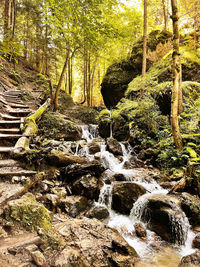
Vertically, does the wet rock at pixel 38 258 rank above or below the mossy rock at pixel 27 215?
below

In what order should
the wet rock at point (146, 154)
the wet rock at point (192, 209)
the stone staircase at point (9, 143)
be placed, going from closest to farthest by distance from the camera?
the stone staircase at point (9, 143) < the wet rock at point (192, 209) < the wet rock at point (146, 154)

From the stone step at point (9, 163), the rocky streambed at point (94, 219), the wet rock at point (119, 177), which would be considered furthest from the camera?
the wet rock at point (119, 177)

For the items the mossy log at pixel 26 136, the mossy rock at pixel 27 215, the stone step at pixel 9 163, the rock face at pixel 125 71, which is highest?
the rock face at pixel 125 71

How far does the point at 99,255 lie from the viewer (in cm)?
306

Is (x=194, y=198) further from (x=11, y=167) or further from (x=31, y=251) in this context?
(x=11, y=167)

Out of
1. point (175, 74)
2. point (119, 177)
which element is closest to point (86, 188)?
point (119, 177)

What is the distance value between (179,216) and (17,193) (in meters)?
4.31

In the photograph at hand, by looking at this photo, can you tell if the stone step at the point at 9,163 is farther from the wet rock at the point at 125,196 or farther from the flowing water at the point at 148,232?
the wet rock at the point at 125,196

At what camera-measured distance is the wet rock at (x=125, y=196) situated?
5.23 metres

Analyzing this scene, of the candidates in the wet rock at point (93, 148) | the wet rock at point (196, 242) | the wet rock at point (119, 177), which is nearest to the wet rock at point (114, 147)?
the wet rock at point (93, 148)

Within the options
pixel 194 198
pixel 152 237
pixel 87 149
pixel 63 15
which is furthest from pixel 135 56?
pixel 152 237

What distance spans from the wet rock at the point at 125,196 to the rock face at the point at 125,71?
12.4 metres

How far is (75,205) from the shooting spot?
15.6 feet

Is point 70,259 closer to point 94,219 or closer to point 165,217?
point 94,219
